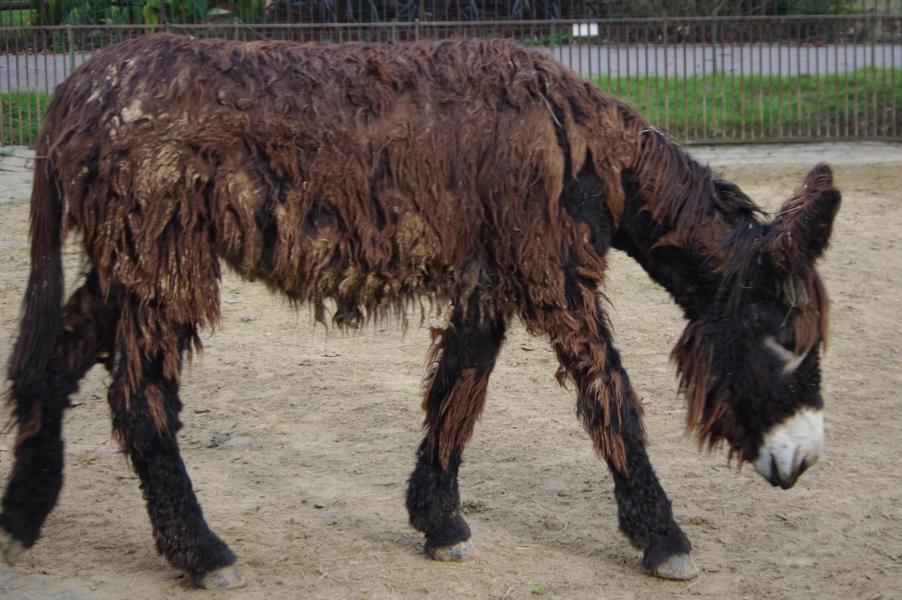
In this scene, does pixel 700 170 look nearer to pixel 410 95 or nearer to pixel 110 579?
pixel 410 95

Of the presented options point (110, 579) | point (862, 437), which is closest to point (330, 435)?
point (110, 579)

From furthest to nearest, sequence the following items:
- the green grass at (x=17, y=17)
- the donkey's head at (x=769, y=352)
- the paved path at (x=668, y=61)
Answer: the green grass at (x=17, y=17) < the paved path at (x=668, y=61) < the donkey's head at (x=769, y=352)

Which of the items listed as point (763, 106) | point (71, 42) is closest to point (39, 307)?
point (71, 42)

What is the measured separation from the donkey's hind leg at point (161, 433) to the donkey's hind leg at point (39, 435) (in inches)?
10.1

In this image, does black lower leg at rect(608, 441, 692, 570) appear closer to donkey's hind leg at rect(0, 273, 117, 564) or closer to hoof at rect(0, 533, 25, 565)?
donkey's hind leg at rect(0, 273, 117, 564)

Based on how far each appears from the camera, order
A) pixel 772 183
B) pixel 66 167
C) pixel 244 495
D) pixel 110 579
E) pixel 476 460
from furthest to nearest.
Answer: pixel 772 183, pixel 476 460, pixel 244 495, pixel 110 579, pixel 66 167

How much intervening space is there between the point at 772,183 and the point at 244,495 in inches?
265

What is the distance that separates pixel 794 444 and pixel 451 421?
4.21ft

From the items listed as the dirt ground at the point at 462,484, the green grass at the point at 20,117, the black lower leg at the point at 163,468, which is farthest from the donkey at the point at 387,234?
the green grass at the point at 20,117

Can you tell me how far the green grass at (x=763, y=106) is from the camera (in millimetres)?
12000

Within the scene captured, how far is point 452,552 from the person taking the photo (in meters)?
4.20

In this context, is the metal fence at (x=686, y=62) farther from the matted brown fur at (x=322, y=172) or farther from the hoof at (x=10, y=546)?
the hoof at (x=10, y=546)

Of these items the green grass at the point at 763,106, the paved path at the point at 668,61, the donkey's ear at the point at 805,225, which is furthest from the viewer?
the green grass at the point at 763,106

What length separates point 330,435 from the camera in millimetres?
5434
